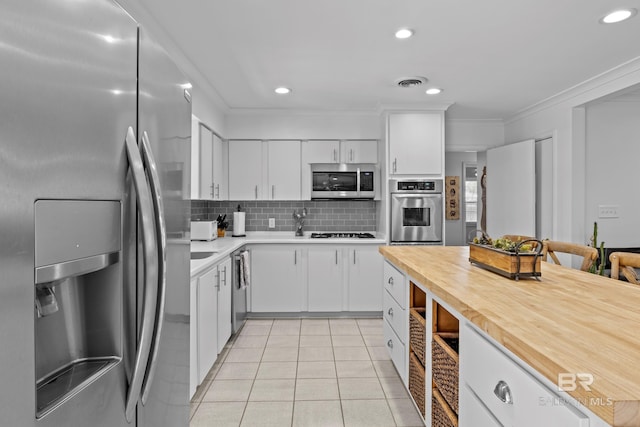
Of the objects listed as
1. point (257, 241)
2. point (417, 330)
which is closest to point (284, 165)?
point (257, 241)

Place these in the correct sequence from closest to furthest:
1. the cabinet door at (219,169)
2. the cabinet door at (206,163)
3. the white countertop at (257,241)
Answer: the white countertop at (257,241), the cabinet door at (206,163), the cabinet door at (219,169)

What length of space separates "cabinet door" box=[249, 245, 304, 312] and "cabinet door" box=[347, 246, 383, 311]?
595 millimetres

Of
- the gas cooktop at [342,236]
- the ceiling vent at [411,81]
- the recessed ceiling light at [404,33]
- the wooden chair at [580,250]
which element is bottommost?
the gas cooktop at [342,236]

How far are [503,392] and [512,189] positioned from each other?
4.04m

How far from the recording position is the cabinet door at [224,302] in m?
3.06

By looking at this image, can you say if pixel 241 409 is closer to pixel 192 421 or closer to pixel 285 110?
pixel 192 421

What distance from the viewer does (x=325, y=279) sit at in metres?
4.35

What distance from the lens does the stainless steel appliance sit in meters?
4.40

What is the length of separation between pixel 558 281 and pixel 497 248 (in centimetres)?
29

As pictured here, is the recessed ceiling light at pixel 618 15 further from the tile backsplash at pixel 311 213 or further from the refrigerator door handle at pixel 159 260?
the tile backsplash at pixel 311 213

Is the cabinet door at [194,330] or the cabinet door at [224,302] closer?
the cabinet door at [194,330]

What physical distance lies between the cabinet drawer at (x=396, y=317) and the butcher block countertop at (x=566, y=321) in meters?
0.54

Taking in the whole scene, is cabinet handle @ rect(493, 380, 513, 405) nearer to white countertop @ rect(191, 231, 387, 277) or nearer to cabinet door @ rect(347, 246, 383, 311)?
white countertop @ rect(191, 231, 387, 277)

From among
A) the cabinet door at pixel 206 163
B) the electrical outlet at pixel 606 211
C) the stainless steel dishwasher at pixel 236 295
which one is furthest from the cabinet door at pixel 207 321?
the electrical outlet at pixel 606 211
